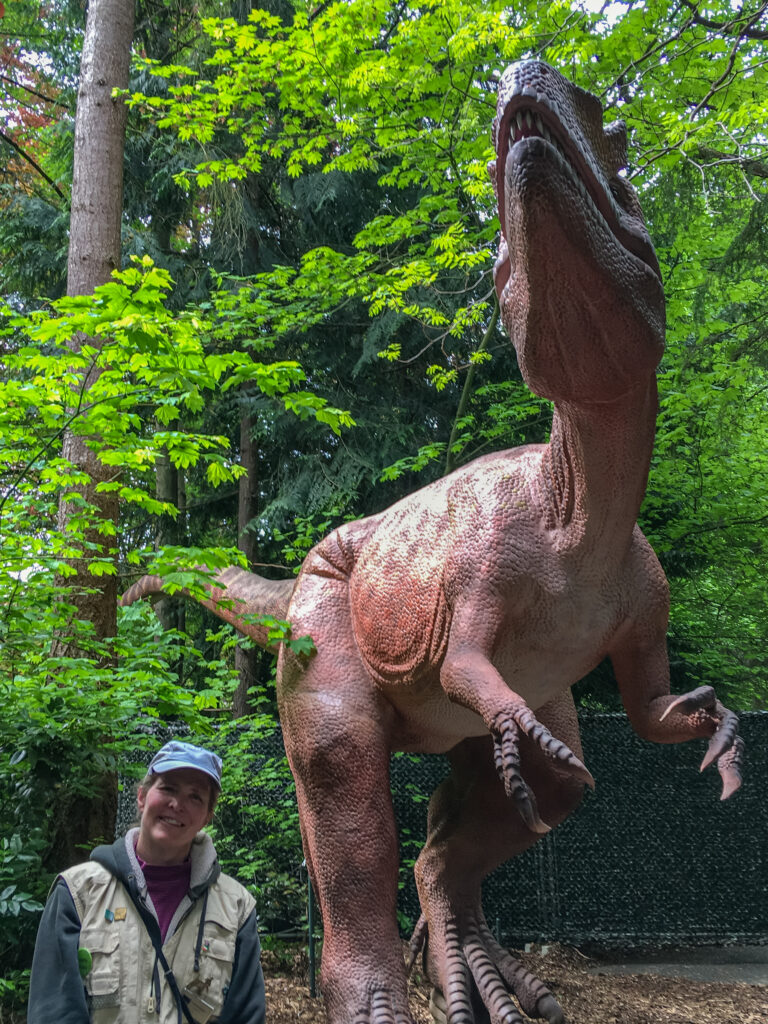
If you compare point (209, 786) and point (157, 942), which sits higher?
point (209, 786)

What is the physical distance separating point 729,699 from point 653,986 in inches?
141

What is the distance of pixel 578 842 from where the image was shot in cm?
668

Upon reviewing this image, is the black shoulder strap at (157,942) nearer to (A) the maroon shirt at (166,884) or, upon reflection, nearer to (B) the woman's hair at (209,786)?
(A) the maroon shirt at (166,884)

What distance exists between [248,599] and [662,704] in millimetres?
2093

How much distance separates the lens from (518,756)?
7.48 ft

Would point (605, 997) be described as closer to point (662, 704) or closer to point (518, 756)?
point (662, 704)

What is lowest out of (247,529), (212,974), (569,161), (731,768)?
(212,974)

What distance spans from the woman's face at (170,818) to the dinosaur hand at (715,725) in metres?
1.57

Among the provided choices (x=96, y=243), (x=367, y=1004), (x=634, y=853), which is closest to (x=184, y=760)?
(x=367, y=1004)

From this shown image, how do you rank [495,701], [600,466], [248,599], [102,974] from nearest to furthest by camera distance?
[102,974]
[495,701]
[600,466]
[248,599]

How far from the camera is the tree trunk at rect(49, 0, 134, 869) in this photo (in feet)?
15.3

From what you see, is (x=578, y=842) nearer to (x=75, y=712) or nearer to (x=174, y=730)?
(x=174, y=730)

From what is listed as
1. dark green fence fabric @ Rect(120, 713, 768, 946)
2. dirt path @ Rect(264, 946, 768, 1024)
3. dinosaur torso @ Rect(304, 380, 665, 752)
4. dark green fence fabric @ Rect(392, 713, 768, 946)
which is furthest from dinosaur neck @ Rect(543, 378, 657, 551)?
dark green fence fabric @ Rect(392, 713, 768, 946)

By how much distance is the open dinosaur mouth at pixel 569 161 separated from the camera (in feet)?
7.19
